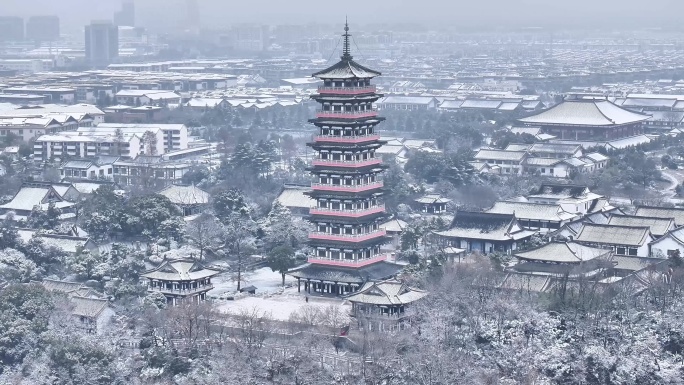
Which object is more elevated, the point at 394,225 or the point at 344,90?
the point at 344,90

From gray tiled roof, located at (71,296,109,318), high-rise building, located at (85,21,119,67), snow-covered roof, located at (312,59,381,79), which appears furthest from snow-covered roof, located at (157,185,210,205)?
high-rise building, located at (85,21,119,67)

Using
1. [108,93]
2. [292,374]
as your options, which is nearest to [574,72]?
[108,93]

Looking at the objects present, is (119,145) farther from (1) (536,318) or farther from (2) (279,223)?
(1) (536,318)

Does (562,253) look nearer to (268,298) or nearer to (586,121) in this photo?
(268,298)

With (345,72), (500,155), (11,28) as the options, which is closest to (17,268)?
(345,72)

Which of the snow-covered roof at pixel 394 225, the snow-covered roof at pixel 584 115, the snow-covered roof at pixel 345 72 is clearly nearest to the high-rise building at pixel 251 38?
the snow-covered roof at pixel 584 115

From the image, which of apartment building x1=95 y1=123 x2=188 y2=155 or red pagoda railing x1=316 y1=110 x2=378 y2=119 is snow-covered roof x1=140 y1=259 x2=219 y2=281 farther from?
apartment building x1=95 y1=123 x2=188 y2=155
